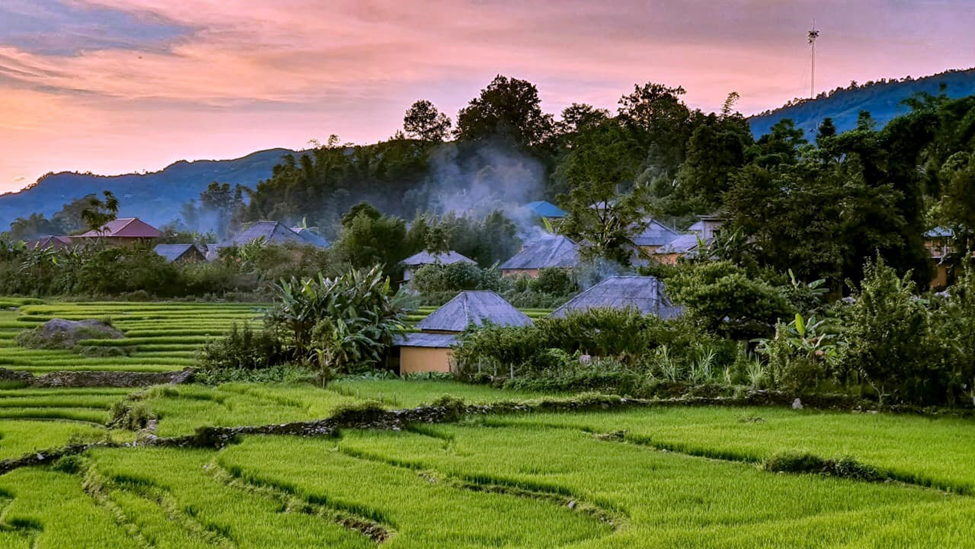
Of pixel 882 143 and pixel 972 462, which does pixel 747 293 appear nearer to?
pixel 972 462

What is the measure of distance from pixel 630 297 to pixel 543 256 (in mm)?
24872

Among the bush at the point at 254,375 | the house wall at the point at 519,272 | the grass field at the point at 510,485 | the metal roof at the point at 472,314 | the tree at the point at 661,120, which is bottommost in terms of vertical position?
the bush at the point at 254,375

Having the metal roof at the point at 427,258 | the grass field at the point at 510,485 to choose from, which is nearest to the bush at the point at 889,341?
the grass field at the point at 510,485

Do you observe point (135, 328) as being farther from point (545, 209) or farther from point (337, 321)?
point (545, 209)

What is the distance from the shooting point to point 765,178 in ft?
98.8

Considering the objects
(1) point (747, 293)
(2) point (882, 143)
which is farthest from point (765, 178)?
(1) point (747, 293)

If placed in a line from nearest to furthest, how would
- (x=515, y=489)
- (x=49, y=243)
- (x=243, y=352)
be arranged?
(x=515, y=489) < (x=243, y=352) < (x=49, y=243)

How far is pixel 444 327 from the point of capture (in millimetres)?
24781

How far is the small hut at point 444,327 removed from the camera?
24266 mm

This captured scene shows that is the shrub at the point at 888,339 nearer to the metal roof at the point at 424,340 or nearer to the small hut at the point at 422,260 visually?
the metal roof at the point at 424,340

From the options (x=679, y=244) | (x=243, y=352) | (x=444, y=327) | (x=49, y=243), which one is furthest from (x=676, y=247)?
(x=49, y=243)

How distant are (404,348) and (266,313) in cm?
393

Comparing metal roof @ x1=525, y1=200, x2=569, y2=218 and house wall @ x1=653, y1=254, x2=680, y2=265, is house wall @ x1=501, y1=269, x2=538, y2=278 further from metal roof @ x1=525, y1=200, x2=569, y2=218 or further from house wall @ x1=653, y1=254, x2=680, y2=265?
metal roof @ x1=525, y1=200, x2=569, y2=218

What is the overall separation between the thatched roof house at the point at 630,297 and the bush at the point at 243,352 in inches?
311
